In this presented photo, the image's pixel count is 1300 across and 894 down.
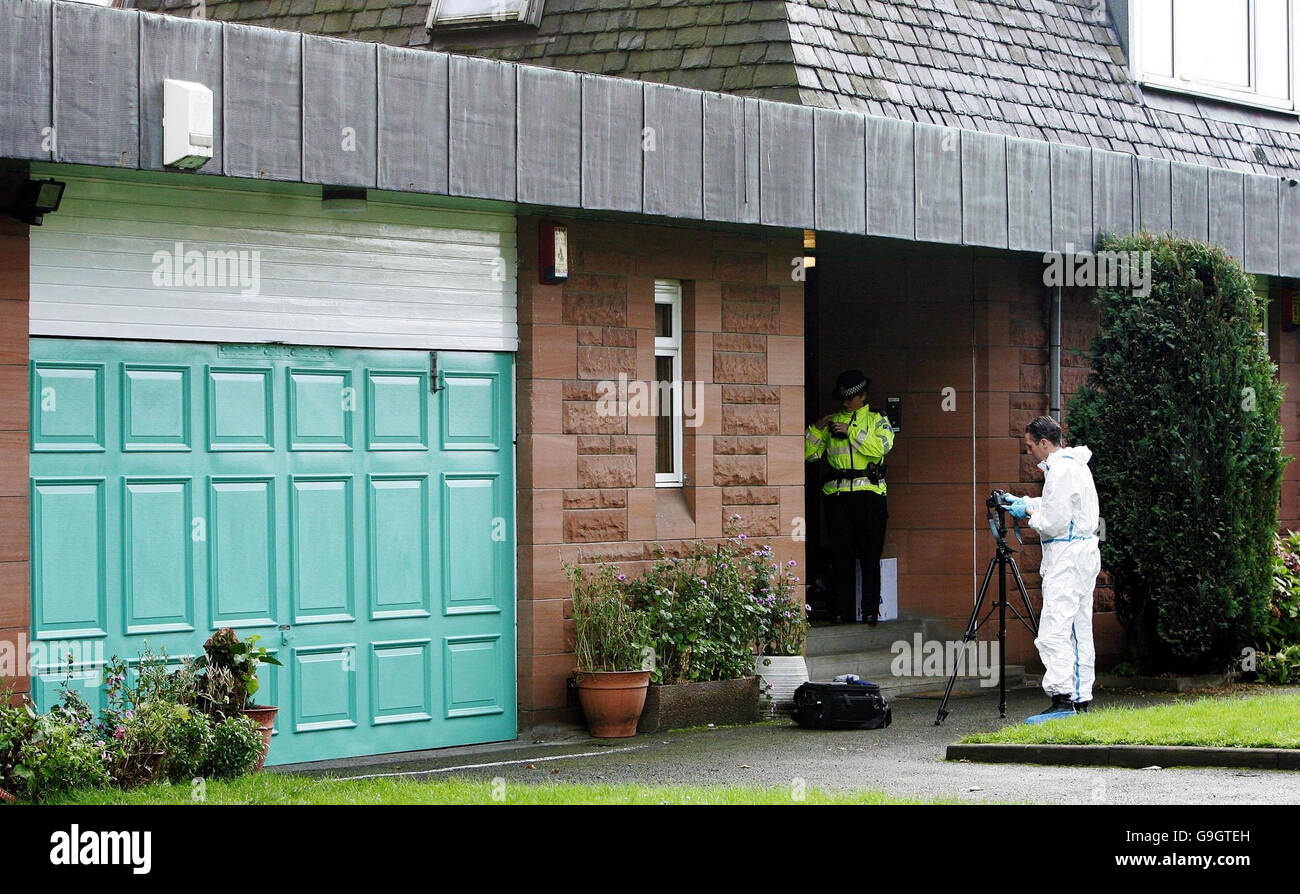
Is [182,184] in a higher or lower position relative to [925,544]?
higher

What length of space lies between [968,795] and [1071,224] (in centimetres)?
634

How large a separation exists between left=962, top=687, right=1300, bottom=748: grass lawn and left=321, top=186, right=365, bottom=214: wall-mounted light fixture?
15.6ft

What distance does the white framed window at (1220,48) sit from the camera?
17719 millimetres

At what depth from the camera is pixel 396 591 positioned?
1166 centimetres

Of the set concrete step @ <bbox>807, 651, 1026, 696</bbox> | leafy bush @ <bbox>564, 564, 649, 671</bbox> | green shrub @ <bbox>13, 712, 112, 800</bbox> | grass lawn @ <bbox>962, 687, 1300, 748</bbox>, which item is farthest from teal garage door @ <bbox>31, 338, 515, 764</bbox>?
grass lawn @ <bbox>962, 687, 1300, 748</bbox>

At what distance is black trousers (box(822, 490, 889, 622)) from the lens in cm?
1525

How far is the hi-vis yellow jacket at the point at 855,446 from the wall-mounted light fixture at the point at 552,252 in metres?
3.84

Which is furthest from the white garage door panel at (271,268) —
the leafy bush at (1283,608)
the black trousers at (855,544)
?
the leafy bush at (1283,608)

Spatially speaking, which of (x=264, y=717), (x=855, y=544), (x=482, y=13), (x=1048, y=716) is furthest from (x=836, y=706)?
(x=482, y=13)

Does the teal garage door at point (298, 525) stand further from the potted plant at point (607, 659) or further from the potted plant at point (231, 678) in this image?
the potted plant at point (231, 678)

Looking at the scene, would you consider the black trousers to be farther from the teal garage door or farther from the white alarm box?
the white alarm box
